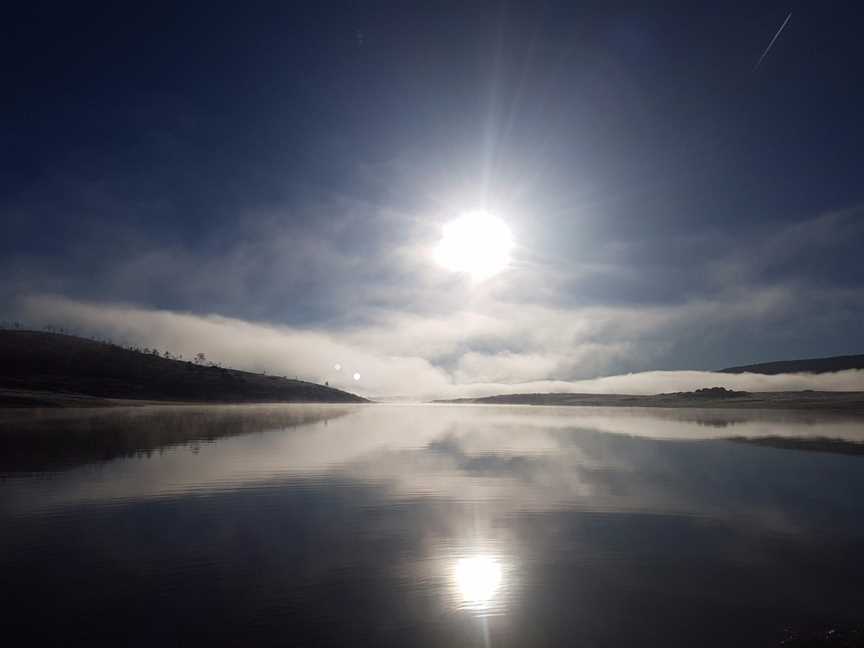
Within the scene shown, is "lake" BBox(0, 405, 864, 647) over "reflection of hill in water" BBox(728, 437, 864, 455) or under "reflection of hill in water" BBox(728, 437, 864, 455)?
under

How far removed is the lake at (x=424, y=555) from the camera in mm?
12070

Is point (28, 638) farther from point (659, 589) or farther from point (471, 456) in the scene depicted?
point (471, 456)

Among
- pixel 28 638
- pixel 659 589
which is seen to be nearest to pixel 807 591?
pixel 659 589

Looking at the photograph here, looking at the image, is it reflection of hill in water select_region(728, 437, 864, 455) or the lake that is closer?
the lake

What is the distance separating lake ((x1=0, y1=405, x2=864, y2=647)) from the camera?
12070mm

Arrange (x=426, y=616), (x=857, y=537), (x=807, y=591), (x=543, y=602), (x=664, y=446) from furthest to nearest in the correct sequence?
1. (x=664, y=446)
2. (x=857, y=537)
3. (x=807, y=591)
4. (x=543, y=602)
5. (x=426, y=616)

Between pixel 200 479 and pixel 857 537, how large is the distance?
110 ft

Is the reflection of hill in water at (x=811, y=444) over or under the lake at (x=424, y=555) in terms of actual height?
over

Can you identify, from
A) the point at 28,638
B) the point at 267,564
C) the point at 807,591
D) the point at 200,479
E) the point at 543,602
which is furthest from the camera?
the point at 200,479

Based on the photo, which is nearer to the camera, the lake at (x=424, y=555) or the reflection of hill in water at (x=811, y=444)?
the lake at (x=424, y=555)

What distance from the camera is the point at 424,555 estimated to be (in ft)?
56.7

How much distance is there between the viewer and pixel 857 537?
66.0 ft

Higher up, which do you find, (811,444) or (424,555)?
(811,444)

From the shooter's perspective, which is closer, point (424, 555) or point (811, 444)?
point (424, 555)
